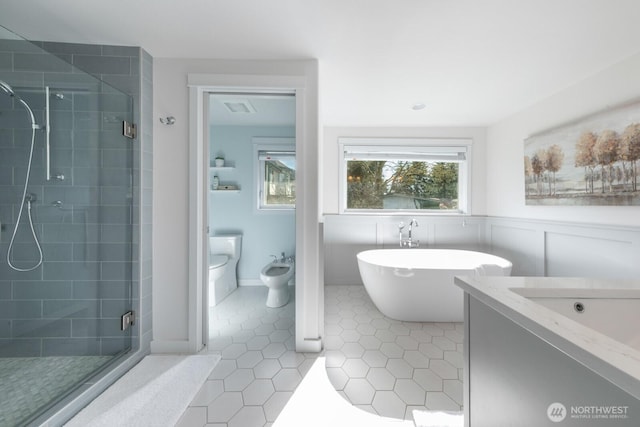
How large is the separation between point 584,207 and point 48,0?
12.6 ft

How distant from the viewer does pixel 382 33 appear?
152 centimetres

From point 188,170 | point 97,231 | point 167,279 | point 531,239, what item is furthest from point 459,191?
point 97,231

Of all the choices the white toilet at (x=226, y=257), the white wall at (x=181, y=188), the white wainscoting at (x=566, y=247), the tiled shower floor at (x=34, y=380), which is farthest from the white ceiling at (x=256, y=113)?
the white wainscoting at (x=566, y=247)

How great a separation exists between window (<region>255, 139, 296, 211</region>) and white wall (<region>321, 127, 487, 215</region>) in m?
0.45

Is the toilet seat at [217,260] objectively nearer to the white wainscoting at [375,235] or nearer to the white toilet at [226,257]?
the white toilet at [226,257]

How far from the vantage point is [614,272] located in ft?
6.03

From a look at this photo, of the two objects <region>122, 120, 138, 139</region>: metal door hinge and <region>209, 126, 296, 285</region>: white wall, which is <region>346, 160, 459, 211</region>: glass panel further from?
<region>122, 120, 138, 139</region>: metal door hinge

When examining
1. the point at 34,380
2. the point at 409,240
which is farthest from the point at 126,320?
the point at 409,240

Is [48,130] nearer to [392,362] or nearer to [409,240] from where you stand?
[392,362]

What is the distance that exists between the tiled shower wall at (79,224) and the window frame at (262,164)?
140cm

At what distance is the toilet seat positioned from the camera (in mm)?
2540

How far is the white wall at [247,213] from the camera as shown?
3.13 meters

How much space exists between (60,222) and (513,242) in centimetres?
400

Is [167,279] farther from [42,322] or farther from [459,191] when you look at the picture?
[459,191]
